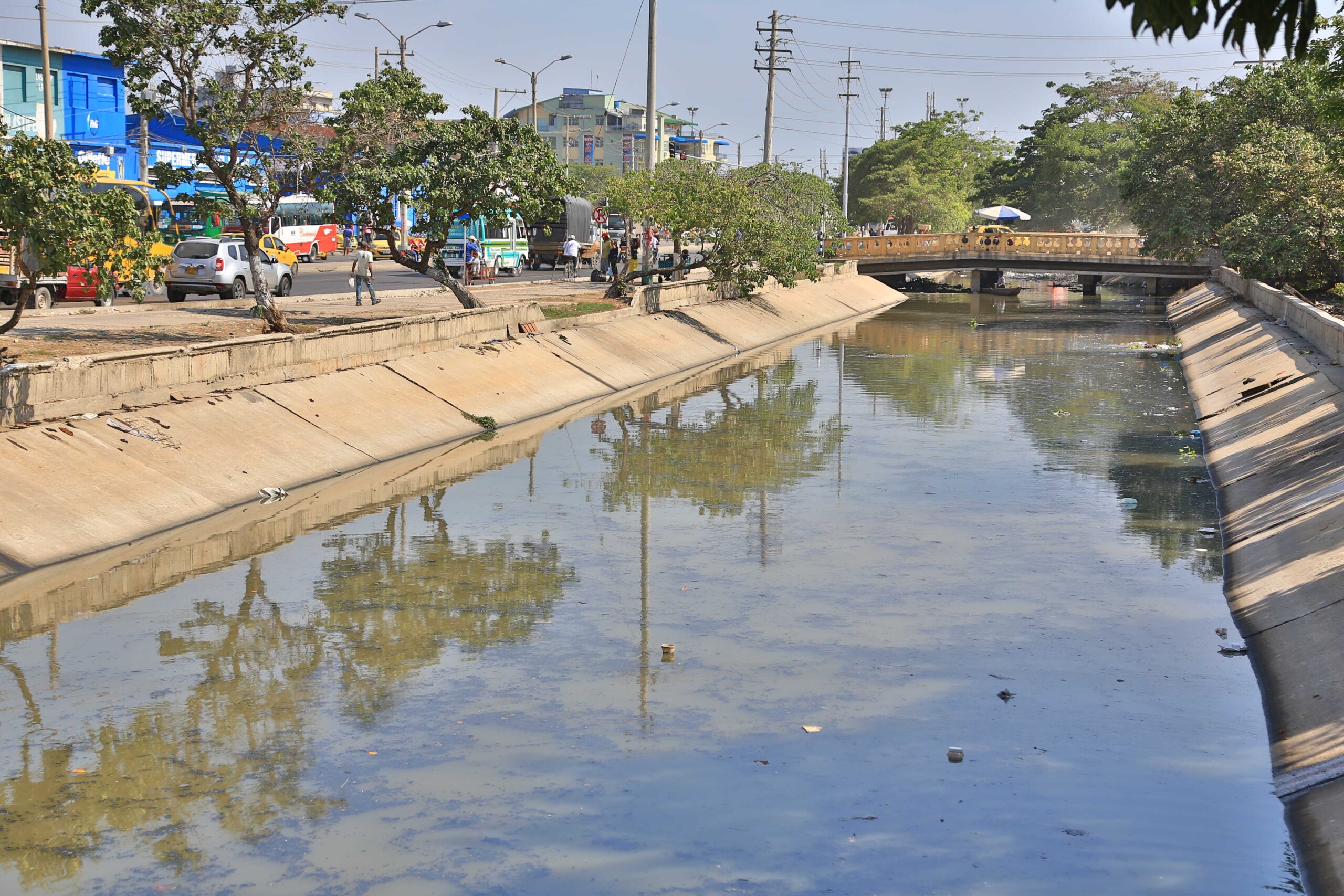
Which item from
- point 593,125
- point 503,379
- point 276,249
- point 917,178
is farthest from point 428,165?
point 593,125

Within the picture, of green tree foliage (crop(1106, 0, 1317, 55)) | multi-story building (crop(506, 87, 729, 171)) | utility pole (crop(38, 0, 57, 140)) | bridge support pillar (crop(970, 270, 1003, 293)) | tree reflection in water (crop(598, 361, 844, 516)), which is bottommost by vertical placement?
tree reflection in water (crop(598, 361, 844, 516))

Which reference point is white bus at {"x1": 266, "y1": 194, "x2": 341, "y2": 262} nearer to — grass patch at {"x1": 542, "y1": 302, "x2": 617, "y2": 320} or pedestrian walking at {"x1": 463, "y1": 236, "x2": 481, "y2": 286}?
pedestrian walking at {"x1": 463, "y1": 236, "x2": 481, "y2": 286}

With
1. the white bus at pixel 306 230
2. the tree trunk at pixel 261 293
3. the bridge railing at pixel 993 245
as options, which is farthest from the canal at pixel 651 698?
the bridge railing at pixel 993 245

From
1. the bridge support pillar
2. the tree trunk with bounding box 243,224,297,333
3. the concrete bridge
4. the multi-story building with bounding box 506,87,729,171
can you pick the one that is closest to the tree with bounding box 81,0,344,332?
the tree trunk with bounding box 243,224,297,333

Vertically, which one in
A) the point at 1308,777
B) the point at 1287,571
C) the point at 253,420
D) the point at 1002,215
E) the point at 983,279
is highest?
the point at 1002,215

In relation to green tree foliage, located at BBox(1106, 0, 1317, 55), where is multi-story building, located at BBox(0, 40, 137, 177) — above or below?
above

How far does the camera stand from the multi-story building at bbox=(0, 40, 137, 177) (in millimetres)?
51344

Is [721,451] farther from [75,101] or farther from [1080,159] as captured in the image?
[1080,159]

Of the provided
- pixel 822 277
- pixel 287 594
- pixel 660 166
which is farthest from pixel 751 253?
pixel 287 594

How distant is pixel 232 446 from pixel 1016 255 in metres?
49.2

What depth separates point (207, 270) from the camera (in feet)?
110

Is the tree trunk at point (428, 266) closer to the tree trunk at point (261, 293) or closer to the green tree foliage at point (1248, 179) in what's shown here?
the tree trunk at point (261, 293)

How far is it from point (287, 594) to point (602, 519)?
4878 mm

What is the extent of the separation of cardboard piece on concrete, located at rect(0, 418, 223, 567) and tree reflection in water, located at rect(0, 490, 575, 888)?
1.92 m
